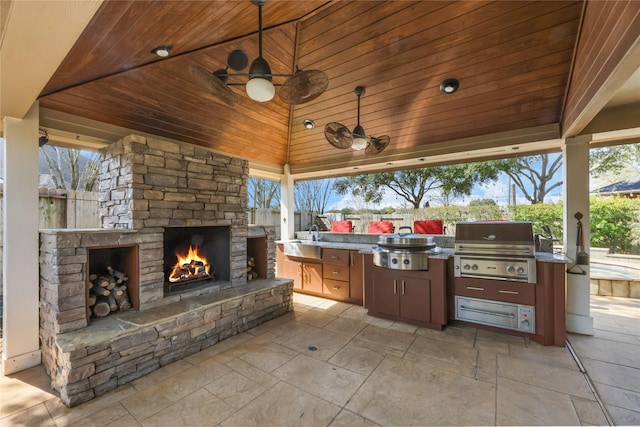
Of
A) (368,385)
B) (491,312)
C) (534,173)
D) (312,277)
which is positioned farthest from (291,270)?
(534,173)

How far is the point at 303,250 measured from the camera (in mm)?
4641

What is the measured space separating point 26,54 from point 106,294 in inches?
81.6

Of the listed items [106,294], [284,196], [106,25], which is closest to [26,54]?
[106,25]

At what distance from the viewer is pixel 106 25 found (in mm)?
1805

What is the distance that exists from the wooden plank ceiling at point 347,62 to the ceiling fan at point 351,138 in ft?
2.09

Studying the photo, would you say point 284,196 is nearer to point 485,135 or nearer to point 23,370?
point 485,135

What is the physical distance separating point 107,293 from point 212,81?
230cm

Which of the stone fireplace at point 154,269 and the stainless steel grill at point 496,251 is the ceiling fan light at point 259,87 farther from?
the stainless steel grill at point 496,251

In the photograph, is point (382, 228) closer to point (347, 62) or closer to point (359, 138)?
point (359, 138)

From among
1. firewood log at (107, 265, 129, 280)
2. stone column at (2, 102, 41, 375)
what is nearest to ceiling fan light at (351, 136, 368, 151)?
firewood log at (107, 265, 129, 280)

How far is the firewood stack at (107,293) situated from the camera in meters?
2.55

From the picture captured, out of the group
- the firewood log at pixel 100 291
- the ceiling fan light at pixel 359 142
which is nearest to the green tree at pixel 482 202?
the ceiling fan light at pixel 359 142

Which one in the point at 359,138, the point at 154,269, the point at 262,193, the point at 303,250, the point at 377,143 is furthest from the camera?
the point at 262,193

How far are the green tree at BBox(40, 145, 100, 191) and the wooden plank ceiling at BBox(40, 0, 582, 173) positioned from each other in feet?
8.93
